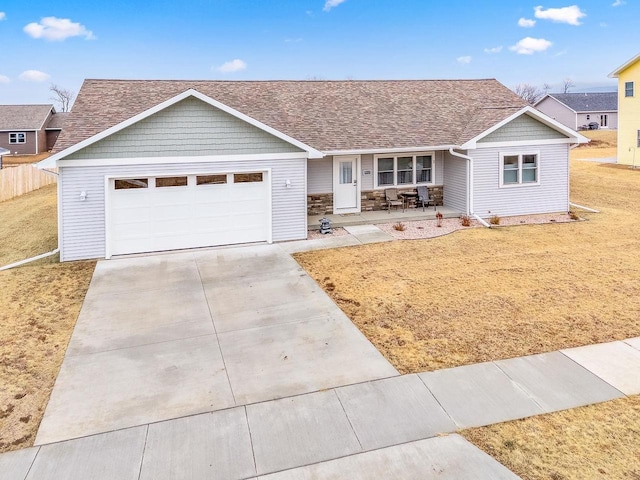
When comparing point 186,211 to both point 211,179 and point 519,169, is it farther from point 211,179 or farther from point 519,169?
point 519,169

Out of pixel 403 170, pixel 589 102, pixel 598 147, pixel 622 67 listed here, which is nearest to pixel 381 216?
pixel 403 170

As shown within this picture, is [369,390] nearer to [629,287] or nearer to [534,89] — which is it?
[629,287]

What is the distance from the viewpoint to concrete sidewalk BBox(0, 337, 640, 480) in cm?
485

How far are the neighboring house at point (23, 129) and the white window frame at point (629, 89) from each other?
55.5m

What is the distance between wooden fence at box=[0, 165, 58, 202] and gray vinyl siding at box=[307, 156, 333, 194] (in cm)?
1537

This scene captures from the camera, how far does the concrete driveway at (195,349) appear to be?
240 inches

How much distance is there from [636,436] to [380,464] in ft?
9.44

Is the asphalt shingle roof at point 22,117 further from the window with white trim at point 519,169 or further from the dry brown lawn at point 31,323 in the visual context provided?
the window with white trim at point 519,169

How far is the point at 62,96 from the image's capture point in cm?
9056

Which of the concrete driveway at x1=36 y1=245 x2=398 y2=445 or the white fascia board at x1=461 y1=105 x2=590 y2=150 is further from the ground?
the white fascia board at x1=461 y1=105 x2=590 y2=150

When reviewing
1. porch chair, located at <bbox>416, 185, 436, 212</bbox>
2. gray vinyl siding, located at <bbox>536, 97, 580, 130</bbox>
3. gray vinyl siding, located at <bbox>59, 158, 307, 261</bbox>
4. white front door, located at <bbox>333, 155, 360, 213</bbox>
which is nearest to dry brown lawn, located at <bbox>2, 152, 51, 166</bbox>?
gray vinyl siding, located at <bbox>59, 158, 307, 261</bbox>

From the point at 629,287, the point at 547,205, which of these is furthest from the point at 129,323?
the point at 547,205

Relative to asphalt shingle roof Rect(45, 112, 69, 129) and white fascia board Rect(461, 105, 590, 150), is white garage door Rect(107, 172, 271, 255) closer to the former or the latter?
white fascia board Rect(461, 105, 590, 150)

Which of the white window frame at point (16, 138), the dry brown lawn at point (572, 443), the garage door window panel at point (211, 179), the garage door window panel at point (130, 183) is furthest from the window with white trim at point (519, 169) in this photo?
the white window frame at point (16, 138)
